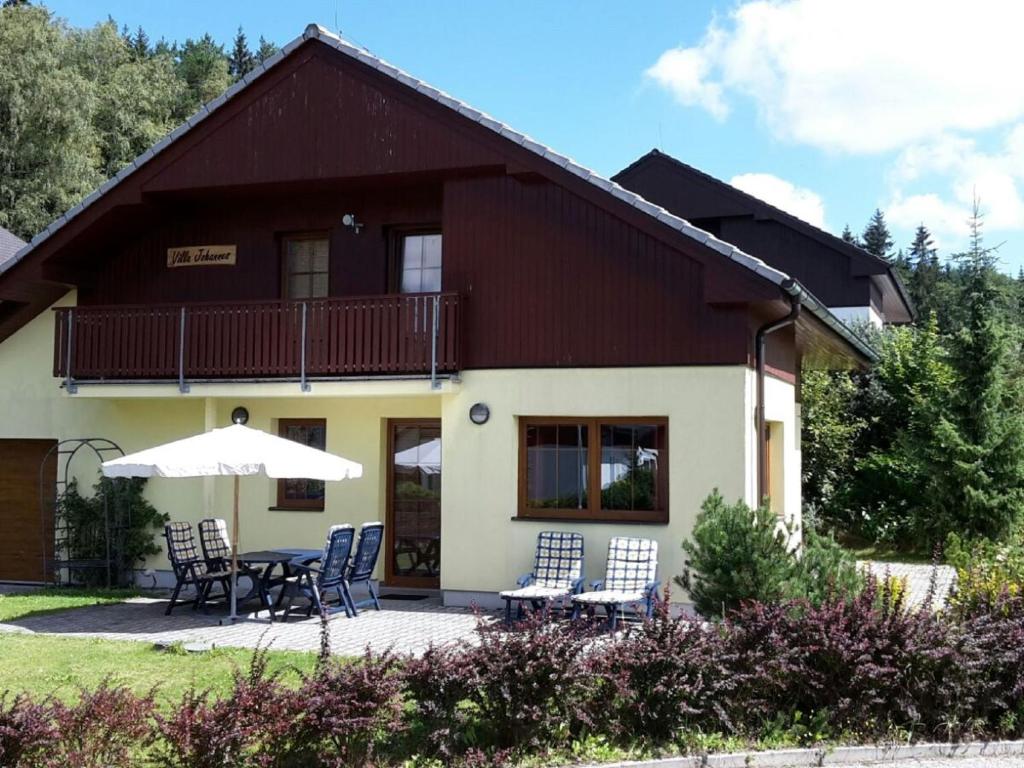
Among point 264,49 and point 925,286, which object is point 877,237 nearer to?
point 925,286

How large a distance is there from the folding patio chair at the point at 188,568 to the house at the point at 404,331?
181 centimetres

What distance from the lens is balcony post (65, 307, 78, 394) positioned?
14312 mm

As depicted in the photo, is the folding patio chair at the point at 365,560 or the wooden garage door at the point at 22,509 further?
the wooden garage door at the point at 22,509

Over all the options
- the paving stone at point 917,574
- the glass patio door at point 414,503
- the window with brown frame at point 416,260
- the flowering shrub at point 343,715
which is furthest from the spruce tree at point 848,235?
the flowering shrub at point 343,715

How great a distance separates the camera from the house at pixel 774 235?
1025 inches

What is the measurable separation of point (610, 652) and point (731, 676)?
791 mm

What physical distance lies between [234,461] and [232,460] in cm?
3

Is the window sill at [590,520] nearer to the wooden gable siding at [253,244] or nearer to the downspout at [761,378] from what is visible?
the downspout at [761,378]

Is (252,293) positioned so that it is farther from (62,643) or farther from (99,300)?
(62,643)

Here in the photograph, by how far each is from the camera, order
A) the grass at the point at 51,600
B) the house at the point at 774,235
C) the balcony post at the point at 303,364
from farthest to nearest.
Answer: the house at the point at 774,235, the balcony post at the point at 303,364, the grass at the point at 51,600

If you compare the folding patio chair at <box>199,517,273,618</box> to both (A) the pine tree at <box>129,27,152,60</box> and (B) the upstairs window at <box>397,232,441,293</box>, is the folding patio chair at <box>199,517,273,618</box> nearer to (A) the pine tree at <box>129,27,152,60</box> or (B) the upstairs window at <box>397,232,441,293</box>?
(B) the upstairs window at <box>397,232,441,293</box>

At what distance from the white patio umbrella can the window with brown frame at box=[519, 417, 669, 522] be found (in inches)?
89.1

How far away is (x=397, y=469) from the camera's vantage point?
46.6 feet

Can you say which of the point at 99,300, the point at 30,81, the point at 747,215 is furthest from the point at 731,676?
the point at 30,81
